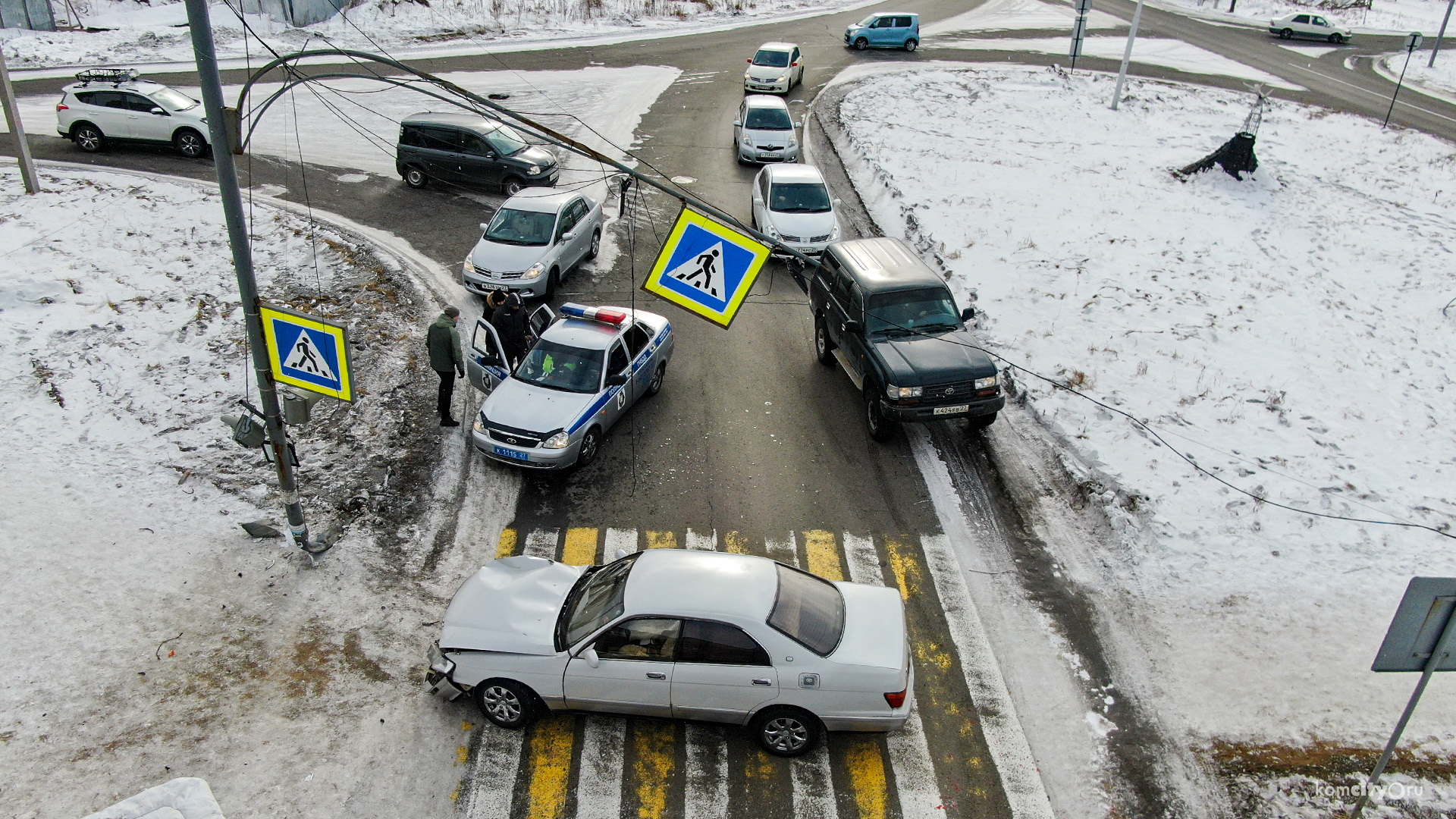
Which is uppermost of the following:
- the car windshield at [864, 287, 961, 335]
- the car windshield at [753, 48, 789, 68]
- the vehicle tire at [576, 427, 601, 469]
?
the car windshield at [753, 48, 789, 68]

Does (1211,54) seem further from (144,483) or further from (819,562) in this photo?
(144,483)

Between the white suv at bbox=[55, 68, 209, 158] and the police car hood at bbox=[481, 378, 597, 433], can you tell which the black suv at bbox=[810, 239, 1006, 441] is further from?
the white suv at bbox=[55, 68, 209, 158]

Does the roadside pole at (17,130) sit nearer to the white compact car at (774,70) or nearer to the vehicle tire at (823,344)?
the vehicle tire at (823,344)

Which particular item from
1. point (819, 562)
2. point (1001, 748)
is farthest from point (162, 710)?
point (1001, 748)

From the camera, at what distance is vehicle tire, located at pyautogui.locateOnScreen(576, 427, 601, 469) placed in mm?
11430

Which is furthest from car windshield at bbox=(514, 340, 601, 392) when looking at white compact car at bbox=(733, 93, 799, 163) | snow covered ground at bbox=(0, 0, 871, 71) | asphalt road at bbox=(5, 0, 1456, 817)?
snow covered ground at bbox=(0, 0, 871, 71)

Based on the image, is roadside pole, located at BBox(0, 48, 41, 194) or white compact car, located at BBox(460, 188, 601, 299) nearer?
white compact car, located at BBox(460, 188, 601, 299)

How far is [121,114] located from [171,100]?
114 centimetres

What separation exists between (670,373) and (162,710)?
8298 millimetres

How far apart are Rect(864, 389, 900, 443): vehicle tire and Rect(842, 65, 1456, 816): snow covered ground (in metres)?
2.42

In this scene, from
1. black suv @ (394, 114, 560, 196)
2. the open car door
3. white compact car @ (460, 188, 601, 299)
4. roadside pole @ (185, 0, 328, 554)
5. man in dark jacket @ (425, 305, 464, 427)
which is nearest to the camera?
roadside pole @ (185, 0, 328, 554)

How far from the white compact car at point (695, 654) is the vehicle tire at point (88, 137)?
2022 centimetres

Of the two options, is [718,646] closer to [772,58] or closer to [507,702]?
[507,702]

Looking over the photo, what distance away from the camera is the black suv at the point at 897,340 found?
11609 millimetres
